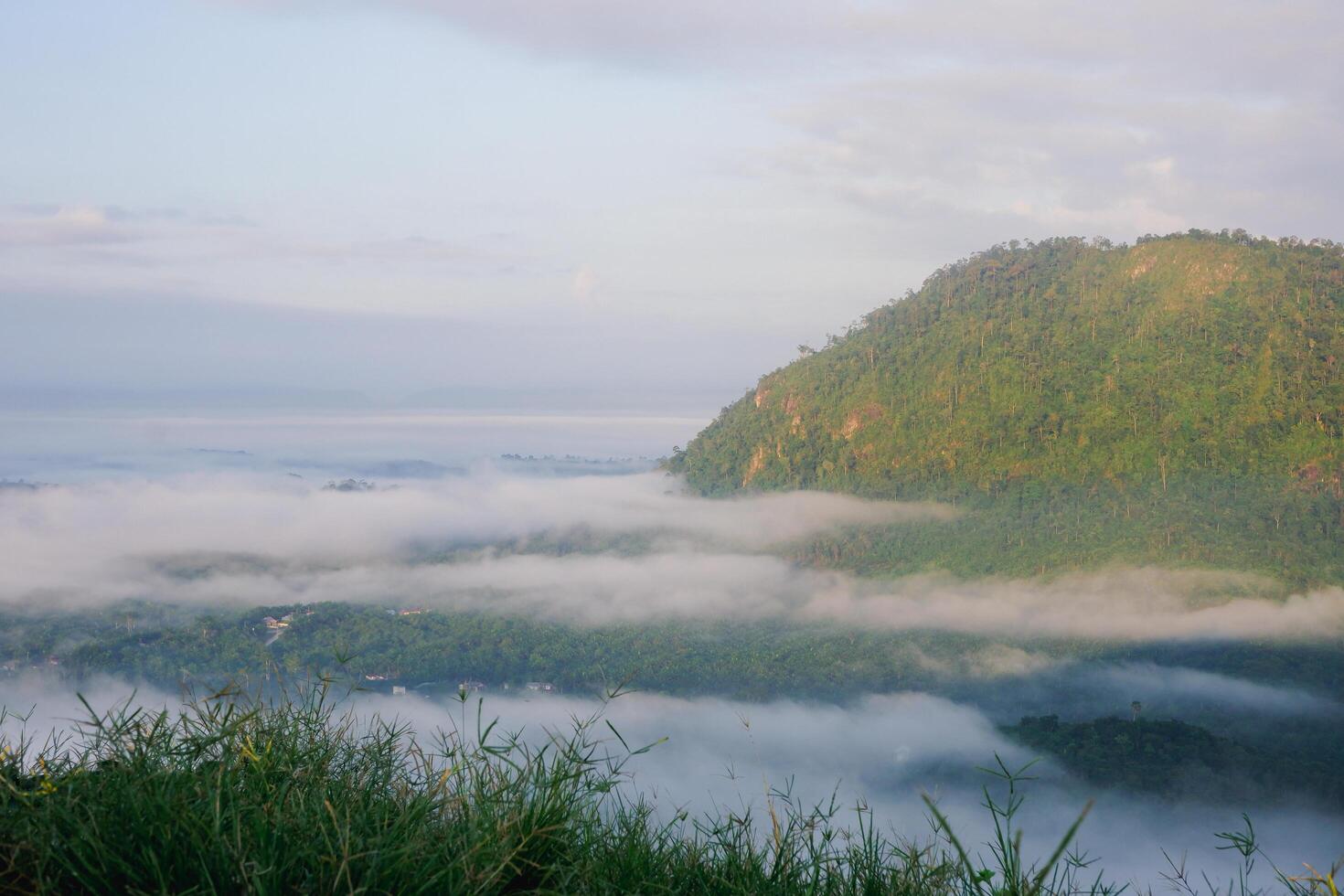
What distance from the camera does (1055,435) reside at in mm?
86812

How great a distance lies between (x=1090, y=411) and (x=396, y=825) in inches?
3727

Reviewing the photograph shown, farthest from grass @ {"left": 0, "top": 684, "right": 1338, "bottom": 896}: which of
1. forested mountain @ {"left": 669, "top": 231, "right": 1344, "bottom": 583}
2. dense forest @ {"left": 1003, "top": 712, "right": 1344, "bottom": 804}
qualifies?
forested mountain @ {"left": 669, "top": 231, "right": 1344, "bottom": 583}

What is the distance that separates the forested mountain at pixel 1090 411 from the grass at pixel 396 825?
292ft

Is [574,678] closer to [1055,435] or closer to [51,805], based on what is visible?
[1055,435]

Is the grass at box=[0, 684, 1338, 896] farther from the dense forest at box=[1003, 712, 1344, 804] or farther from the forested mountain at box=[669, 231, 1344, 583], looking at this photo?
the forested mountain at box=[669, 231, 1344, 583]

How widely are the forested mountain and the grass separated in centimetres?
8891

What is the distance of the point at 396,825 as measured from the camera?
2115 mm

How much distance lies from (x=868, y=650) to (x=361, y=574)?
53.2 meters

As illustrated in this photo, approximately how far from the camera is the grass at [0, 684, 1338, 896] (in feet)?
6.45

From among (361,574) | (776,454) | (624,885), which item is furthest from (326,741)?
(361,574)

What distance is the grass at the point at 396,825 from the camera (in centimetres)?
197

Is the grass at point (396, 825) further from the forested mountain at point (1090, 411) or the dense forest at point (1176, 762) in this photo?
the forested mountain at point (1090, 411)

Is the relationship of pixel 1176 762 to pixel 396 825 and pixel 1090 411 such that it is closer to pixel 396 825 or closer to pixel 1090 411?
pixel 1090 411

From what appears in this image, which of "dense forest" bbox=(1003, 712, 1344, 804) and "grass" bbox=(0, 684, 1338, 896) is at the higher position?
"grass" bbox=(0, 684, 1338, 896)
